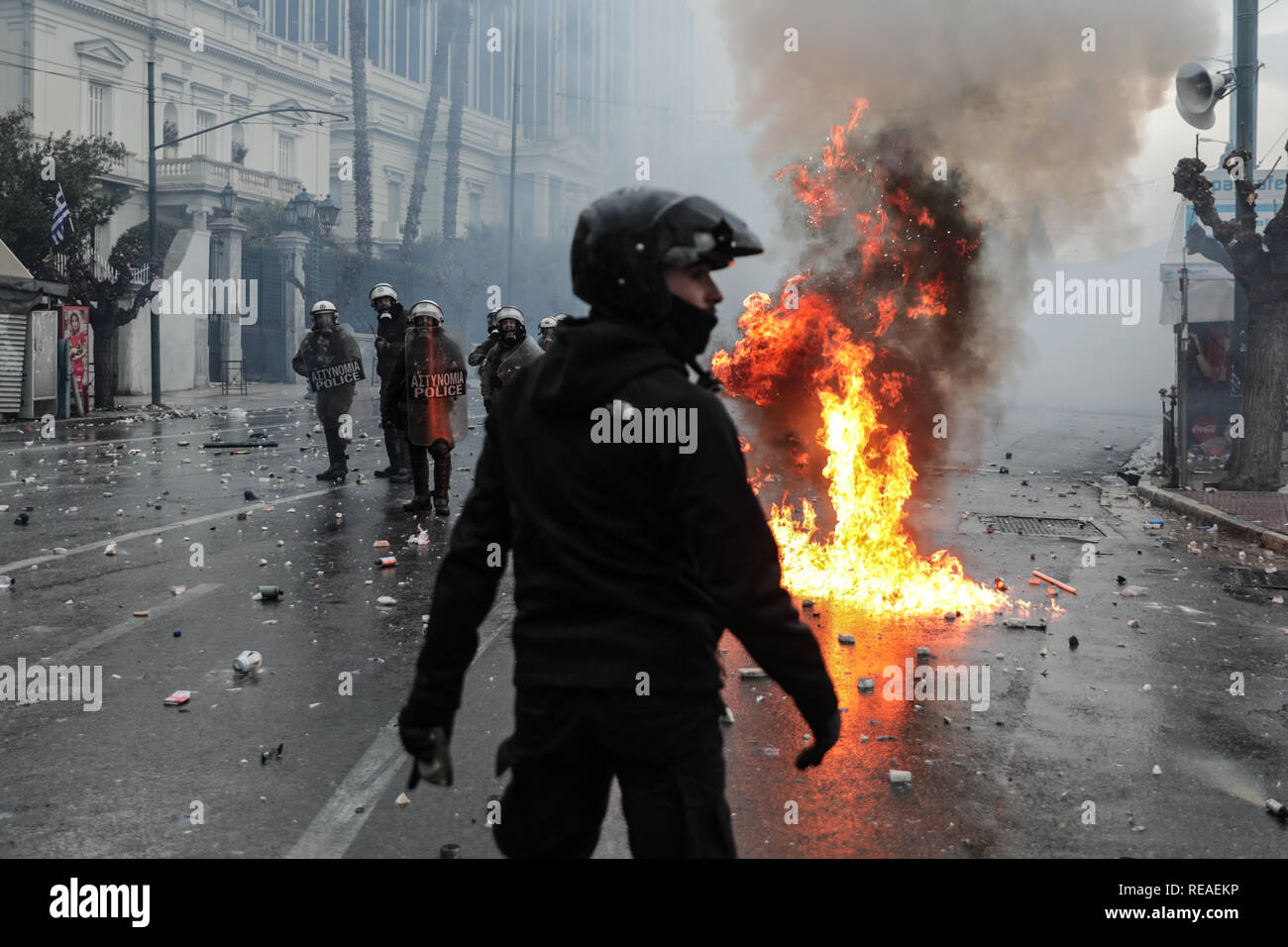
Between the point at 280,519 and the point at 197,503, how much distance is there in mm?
1492

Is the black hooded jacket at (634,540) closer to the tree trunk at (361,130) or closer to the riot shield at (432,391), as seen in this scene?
the riot shield at (432,391)

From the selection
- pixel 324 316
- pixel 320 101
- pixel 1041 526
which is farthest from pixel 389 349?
pixel 320 101

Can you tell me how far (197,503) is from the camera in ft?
40.2

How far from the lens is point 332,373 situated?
1411cm

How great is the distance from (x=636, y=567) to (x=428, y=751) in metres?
0.66

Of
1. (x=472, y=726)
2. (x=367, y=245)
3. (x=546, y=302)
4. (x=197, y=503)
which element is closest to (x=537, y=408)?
(x=472, y=726)

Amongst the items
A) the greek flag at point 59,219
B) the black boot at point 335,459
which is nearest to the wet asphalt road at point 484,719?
the black boot at point 335,459

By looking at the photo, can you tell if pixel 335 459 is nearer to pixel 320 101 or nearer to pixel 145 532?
pixel 145 532

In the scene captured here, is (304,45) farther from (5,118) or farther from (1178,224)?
(1178,224)

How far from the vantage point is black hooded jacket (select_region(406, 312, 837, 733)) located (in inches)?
88.6

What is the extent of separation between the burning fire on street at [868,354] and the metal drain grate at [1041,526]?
2312 millimetres

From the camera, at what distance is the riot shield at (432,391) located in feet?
38.3
